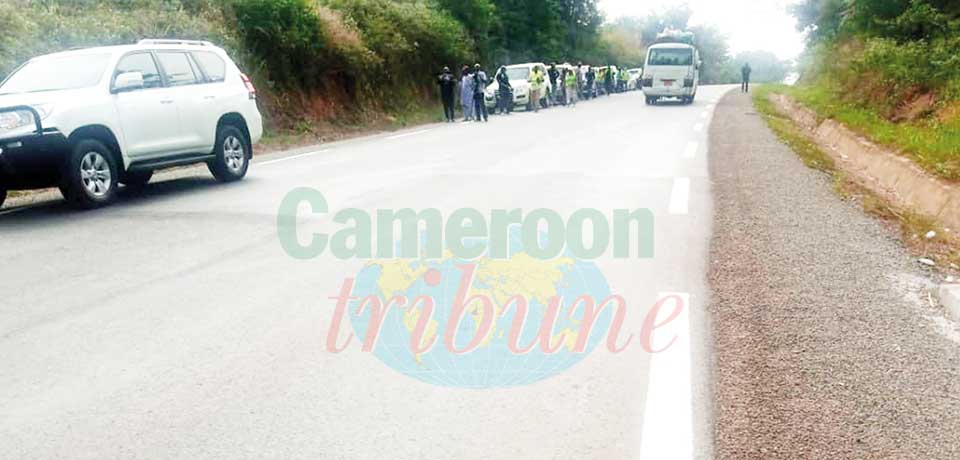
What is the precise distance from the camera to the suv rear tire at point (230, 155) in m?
11.3

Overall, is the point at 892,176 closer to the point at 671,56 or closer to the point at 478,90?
the point at 478,90

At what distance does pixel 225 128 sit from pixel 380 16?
19.1m

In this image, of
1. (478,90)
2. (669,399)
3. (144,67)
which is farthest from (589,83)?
(669,399)

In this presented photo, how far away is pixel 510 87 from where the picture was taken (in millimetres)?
30938

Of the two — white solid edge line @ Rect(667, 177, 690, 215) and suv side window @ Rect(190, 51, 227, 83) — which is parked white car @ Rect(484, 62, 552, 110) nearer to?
suv side window @ Rect(190, 51, 227, 83)

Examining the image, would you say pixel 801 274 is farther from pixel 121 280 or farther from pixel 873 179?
pixel 873 179

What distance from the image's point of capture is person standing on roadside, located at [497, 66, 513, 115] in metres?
30.6

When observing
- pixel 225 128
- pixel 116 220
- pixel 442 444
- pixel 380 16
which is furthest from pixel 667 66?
pixel 442 444

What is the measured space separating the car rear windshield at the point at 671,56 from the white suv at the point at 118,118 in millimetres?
25079

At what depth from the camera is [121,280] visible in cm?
609

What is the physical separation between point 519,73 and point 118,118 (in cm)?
2544

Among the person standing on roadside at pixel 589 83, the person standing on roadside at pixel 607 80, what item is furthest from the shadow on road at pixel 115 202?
the person standing on roadside at pixel 607 80

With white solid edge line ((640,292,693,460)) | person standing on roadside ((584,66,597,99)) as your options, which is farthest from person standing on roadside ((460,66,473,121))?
white solid edge line ((640,292,693,460))

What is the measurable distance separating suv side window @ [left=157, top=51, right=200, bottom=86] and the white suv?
0.05 ft
